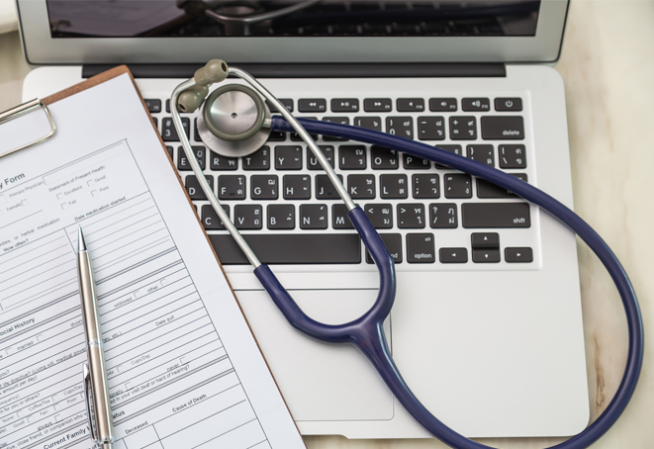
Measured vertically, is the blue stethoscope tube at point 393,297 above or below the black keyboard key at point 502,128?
below

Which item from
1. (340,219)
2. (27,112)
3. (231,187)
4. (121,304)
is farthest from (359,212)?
(27,112)

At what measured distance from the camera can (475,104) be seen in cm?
50

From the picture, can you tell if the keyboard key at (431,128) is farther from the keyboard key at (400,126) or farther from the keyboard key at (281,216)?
the keyboard key at (281,216)

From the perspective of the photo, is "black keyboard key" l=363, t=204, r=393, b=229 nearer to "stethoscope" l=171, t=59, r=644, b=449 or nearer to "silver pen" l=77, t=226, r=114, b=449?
"stethoscope" l=171, t=59, r=644, b=449

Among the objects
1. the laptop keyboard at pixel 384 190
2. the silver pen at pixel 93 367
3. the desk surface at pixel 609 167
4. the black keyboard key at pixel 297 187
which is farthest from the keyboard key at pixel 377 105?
the silver pen at pixel 93 367

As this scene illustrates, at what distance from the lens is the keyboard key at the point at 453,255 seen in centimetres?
46

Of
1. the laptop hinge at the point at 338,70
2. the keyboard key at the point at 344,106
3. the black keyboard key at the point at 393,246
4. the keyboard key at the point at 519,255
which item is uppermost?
the laptop hinge at the point at 338,70

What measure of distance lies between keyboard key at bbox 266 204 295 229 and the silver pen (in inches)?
6.8

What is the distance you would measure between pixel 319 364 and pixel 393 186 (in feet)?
0.62

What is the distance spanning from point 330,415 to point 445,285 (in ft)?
0.53

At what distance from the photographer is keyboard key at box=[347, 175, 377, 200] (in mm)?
474

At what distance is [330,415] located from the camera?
1.38ft

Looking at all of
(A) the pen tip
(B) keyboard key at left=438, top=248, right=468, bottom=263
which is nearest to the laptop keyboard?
(B) keyboard key at left=438, top=248, right=468, bottom=263

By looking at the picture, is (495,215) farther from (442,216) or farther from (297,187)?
(297,187)
